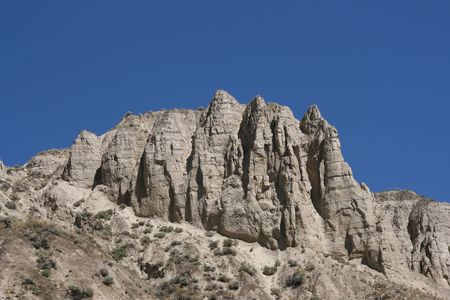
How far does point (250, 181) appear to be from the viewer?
70.9 metres

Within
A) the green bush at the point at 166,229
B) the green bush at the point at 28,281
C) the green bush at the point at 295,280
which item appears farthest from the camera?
the green bush at the point at 166,229

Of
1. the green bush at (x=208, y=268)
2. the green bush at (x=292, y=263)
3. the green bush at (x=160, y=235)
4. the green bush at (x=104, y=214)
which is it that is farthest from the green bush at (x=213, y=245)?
the green bush at (x=104, y=214)

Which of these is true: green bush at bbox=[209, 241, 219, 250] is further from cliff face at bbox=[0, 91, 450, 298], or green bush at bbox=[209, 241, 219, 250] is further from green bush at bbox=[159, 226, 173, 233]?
green bush at bbox=[159, 226, 173, 233]

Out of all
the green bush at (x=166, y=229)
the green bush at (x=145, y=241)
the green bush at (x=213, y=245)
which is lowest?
the green bush at (x=213, y=245)

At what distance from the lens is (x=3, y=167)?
7888 cm

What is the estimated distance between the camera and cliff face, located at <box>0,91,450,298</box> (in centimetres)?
6900

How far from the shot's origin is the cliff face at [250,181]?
69000 mm

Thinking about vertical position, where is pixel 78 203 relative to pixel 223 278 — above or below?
above

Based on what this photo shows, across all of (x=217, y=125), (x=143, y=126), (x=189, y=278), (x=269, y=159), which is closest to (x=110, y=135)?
(x=143, y=126)

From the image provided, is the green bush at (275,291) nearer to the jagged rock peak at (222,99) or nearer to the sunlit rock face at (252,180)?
the sunlit rock face at (252,180)

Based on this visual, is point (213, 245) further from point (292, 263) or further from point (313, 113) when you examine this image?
point (313, 113)

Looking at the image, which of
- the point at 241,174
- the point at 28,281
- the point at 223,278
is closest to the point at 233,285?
the point at 223,278

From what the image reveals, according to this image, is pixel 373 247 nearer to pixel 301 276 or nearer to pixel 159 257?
pixel 301 276

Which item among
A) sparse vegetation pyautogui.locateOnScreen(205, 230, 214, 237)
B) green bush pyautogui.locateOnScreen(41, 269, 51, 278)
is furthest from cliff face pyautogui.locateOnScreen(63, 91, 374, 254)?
green bush pyautogui.locateOnScreen(41, 269, 51, 278)
